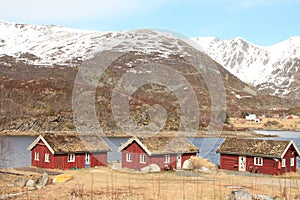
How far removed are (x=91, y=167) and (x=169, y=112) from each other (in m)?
98.6

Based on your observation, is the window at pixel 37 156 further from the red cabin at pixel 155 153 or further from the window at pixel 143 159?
the window at pixel 143 159

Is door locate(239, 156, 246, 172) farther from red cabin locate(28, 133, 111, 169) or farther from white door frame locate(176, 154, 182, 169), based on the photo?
red cabin locate(28, 133, 111, 169)

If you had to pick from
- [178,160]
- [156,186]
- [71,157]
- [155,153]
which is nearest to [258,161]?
[178,160]

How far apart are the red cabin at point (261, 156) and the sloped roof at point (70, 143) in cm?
1251

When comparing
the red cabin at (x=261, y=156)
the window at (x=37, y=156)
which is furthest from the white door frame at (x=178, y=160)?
the window at (x=37, y=156)

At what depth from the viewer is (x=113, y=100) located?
Answer: 14462 cm

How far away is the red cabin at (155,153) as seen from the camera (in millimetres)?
42250

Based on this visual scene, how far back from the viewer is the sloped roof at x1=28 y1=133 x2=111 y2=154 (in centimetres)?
4225

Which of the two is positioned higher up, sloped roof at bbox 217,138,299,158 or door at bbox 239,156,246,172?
sloped roof at bbox 217,138,299,158

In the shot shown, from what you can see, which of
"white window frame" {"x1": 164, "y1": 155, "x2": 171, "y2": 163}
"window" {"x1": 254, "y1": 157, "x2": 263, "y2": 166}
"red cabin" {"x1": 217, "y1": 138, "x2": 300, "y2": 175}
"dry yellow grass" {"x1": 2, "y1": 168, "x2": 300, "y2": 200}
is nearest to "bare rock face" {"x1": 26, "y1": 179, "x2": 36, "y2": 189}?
"dry yellow grass" {"x1": 2, "y1": 168, "x2": 300, "y2": 200}

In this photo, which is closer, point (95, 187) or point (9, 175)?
point (95, 187)

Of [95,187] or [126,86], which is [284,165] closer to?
[95,187]

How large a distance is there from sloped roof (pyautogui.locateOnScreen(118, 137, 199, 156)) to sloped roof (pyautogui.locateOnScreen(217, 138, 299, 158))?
3.73 m

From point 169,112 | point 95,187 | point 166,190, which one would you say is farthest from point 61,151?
point 169,112
